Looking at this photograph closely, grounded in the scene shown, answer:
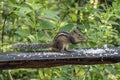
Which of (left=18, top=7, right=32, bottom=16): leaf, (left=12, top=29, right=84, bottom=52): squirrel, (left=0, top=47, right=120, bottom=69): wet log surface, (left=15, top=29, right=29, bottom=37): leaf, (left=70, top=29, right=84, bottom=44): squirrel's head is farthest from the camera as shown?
(left=15, top=29, right=29, bottom=37): leaf

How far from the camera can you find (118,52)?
242 cm

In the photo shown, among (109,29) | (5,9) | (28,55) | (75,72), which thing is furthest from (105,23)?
(28,55)

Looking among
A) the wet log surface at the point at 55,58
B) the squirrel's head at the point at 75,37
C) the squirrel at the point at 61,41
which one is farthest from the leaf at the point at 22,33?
the wet log surface at the point at 55,58

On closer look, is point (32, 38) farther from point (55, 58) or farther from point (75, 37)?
point (55, 58)

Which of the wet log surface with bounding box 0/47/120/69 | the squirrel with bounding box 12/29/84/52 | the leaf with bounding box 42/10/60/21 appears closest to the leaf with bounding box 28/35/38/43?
the leaf with bounding box 42/10/60/21

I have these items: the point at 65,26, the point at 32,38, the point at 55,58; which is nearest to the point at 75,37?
the point at 65,26

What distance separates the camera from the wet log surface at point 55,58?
2215 mm

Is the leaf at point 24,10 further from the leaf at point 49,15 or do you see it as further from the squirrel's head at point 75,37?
the squirrel's head at point 75,37

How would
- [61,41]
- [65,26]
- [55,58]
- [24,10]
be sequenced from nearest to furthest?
Answer: [55,58] → [61,41] → [24,10] → [65,26]

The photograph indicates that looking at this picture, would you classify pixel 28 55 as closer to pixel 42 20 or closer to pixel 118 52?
pixel 118 52

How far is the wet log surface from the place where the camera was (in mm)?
2215

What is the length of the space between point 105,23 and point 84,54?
140cm

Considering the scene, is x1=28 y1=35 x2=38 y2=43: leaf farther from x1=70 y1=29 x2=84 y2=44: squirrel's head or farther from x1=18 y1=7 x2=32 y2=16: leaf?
x1=70 y1=29 x2=84 y2=44: squirrel's head

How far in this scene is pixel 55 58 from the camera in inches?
88.4
